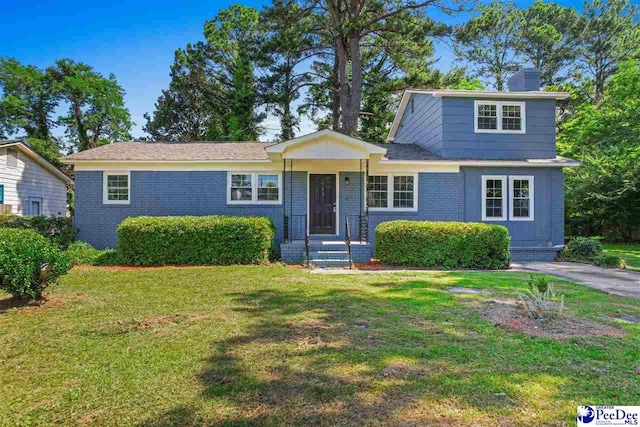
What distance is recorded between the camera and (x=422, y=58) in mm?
20219

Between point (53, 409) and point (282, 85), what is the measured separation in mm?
22960

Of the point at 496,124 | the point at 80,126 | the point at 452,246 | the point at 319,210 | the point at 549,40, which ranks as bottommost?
the point at 452,246

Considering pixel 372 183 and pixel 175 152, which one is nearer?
pixel 372 183

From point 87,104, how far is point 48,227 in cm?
2380

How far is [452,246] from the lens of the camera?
1019 cm

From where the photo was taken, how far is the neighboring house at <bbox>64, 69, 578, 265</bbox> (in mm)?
12477

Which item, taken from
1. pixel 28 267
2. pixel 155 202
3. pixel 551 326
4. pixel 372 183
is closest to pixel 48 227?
pixel 155 202

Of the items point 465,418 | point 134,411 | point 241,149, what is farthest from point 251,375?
point 241,149

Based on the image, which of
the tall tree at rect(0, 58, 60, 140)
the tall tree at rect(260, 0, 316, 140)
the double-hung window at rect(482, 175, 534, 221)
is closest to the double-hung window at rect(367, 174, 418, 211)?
the double-hung window at rect(482, 175, 534, 221)

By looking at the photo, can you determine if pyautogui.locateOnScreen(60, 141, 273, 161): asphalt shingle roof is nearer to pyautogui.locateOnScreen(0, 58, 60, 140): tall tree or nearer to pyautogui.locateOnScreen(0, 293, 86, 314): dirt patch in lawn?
pyautogui.locateOnScreen(0, 293, 86, 314): dirt patch in lawn

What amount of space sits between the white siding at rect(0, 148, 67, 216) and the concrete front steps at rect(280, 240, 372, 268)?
12.9 meters

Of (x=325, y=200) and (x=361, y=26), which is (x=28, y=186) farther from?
(x=361, y=26)

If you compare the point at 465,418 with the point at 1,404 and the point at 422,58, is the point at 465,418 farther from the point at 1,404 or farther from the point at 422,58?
the point at 422,58

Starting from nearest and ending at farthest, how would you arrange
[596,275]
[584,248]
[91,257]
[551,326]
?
[551,326], [596,275], [91,257], [584,248]
